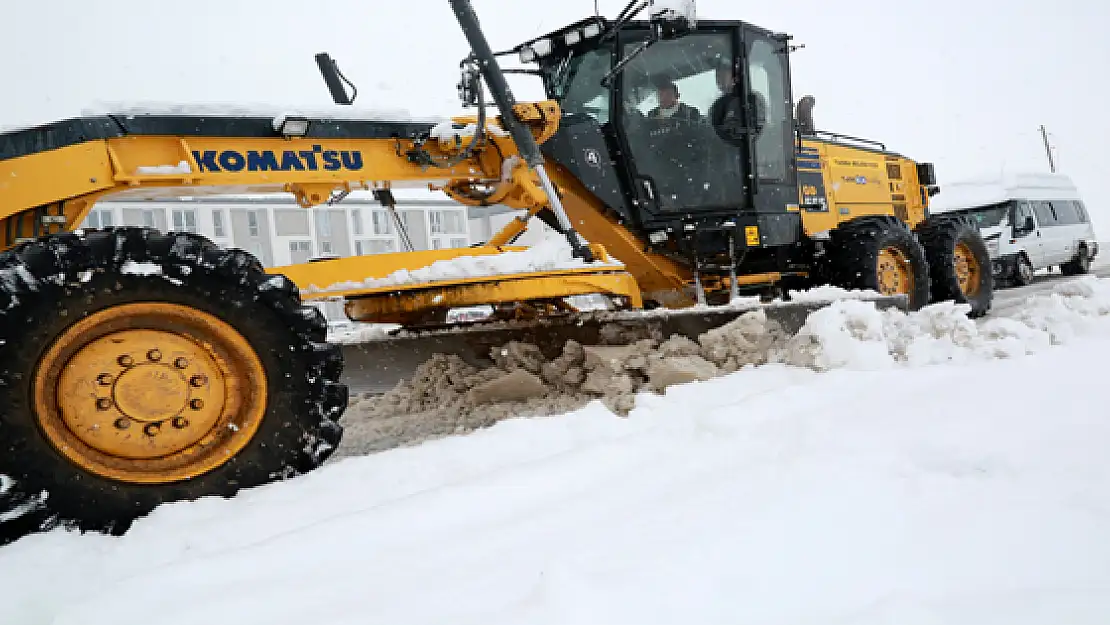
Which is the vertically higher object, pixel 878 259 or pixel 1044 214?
pixel 1044 214

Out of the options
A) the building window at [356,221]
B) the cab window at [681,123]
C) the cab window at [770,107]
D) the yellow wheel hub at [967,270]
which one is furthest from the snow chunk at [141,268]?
the building window at [356,221]

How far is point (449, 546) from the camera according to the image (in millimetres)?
1873

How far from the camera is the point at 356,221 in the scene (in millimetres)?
30219

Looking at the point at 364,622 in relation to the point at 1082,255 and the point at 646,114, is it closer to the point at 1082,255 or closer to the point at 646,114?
the point at 646,114

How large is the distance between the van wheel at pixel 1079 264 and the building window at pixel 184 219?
75.4ft

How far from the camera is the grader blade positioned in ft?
13.5

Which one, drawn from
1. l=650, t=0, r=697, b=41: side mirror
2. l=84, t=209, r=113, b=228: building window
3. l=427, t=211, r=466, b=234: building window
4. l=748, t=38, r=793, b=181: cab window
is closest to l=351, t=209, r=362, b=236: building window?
l=427, t=211, r=466, b=234: building window

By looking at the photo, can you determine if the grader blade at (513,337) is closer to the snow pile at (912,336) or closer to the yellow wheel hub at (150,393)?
the snow pile at (912,336)

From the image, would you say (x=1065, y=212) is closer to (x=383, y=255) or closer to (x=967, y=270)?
(x=967, y=270)

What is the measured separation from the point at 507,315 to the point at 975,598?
3.77 metres

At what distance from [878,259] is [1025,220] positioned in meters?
10.7

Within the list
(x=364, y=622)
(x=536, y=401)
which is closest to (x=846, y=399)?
(x=536, y=401)

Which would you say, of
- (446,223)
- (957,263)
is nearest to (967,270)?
(957,263)

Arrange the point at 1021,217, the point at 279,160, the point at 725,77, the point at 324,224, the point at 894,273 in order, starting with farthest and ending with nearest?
the point at 324,224, the point at 1021,217, the point at 894,273, the point at 725,77, the point at 279,160
